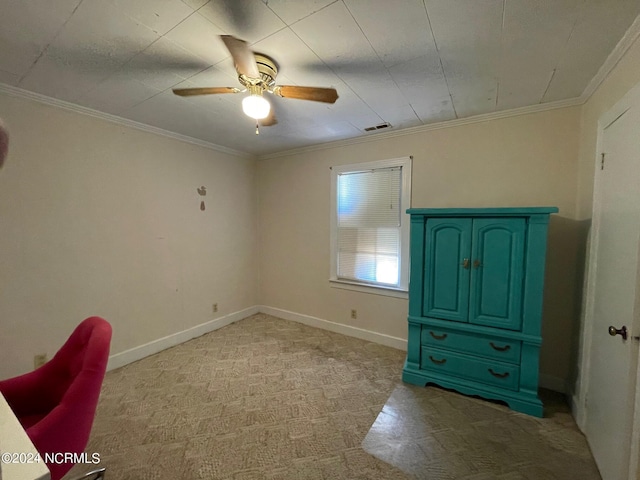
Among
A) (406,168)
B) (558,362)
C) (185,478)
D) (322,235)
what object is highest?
(406,168)

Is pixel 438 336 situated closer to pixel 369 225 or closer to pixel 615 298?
pixel 615 298

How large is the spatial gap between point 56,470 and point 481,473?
2089 millimetres

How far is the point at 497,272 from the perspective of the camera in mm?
2041

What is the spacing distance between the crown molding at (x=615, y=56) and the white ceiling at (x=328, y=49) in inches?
1.3

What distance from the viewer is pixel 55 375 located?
1411 mm

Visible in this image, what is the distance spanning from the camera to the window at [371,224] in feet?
9.64

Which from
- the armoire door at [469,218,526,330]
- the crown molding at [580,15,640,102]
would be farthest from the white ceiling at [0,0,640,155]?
the armoire door at [469,218,526,330]

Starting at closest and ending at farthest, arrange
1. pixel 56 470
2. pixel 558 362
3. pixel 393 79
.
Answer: pixel 56 470, pixel 393 79, pixel 558 362

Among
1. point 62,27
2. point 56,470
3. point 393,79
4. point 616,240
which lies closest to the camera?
point 56,470

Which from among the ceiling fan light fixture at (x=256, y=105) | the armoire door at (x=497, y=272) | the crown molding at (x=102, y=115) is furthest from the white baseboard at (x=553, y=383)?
the crown molding at (x=102, y=115)

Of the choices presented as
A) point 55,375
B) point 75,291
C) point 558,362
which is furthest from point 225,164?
point 558,362

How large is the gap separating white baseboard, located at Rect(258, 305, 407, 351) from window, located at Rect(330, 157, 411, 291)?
577mm

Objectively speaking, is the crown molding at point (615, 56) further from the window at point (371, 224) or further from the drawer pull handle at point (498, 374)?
the drawer pull handle at point (498, 374)

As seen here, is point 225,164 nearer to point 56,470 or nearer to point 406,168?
point 406,168
